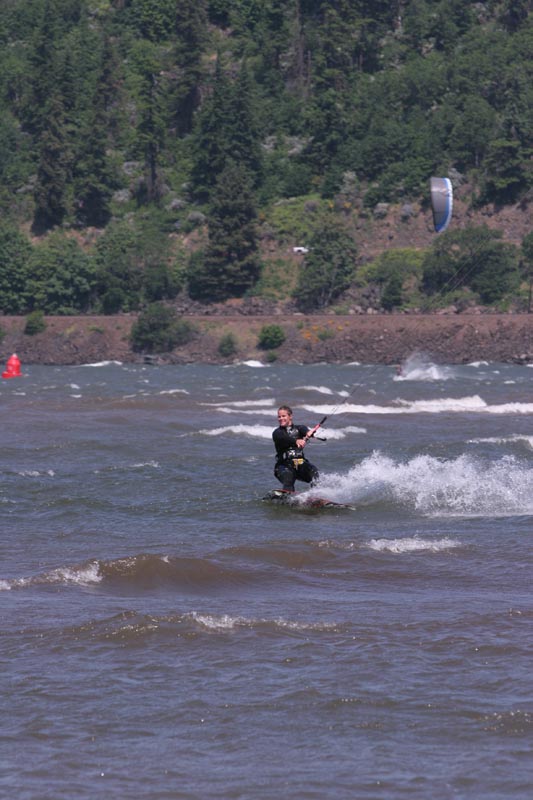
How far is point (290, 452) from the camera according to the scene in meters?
21.3

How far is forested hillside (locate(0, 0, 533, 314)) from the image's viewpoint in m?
126

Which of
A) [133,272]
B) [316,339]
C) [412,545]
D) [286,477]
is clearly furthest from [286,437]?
[133,272]

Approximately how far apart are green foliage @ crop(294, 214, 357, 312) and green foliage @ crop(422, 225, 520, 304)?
7.13 m

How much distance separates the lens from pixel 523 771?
29.3 ft

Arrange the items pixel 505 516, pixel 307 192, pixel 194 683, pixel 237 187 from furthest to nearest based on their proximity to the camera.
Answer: pixel 307 192 → pixel 237 187 → pixel 505 516 → pixel 194 683

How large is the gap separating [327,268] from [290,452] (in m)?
102

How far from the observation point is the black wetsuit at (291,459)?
21.2 meters

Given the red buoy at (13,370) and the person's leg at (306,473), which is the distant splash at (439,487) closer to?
the person's leg at (306,473)

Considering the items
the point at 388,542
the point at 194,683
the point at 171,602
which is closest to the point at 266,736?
the point at 194,683

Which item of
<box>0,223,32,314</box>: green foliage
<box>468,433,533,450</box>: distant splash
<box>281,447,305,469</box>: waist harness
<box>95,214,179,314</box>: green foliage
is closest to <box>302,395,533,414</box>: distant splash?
<box>468,433,533,450</box>: distant splash

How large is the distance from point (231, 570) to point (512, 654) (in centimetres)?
465

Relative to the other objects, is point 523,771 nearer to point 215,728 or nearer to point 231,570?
point 215,728

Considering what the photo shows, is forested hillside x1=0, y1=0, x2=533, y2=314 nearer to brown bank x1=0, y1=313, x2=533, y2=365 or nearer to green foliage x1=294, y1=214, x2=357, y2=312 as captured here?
green foliage x1=294, y1=214, x2=357, y2=312

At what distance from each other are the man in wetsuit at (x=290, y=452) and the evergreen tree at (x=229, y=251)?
344ft
